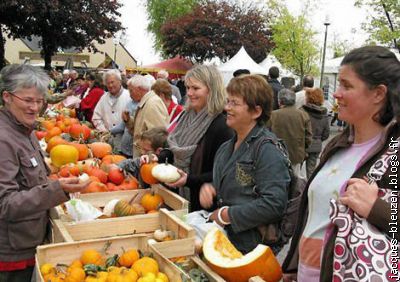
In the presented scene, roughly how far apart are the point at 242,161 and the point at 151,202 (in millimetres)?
963

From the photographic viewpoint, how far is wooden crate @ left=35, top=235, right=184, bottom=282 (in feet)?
6.89

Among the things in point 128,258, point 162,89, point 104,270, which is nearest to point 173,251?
point 128,258

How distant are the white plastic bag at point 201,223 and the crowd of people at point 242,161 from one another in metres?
0.06

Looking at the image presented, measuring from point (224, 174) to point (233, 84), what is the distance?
49 centimetres

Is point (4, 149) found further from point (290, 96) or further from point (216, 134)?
point (290, 96)

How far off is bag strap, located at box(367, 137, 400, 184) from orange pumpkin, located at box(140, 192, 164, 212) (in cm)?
183

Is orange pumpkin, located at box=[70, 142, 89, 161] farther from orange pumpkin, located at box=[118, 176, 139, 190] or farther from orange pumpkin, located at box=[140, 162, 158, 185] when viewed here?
orange pumpkin, located at box=[140, 162, 158, 185]

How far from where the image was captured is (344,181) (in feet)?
5.66

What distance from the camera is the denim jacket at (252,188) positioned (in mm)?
2303

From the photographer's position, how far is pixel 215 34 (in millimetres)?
31516

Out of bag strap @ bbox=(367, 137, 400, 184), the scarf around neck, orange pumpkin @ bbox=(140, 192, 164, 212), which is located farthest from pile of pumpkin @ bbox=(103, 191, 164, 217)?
bag strap @ bbox=(367, 137, 400, 184)

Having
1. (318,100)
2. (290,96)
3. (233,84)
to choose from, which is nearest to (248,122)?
(233,84)

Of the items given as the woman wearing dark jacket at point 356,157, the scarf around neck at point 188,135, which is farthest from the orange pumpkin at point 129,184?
the woman wearing dark jacket at point 356,157

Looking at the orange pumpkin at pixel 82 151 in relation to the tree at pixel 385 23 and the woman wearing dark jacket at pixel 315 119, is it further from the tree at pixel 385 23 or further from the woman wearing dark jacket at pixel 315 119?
the tree at pixel 385 23
